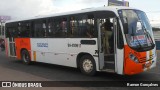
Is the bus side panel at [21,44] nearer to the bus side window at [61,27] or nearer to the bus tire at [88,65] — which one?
the bus side window at [61,27]

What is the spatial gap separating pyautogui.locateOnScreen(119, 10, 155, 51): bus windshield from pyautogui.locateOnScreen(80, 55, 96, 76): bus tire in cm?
203

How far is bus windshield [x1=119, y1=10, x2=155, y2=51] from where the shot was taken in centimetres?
984

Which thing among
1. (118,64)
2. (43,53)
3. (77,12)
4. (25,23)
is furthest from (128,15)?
(25,23)

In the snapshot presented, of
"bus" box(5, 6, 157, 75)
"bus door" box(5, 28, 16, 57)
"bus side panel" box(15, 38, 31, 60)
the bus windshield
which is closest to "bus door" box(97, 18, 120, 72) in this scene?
"bus" box(5, 6, 157, 75)

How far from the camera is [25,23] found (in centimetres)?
1608

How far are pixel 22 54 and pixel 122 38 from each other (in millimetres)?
8554

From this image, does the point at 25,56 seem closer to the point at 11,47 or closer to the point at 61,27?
the point at 11,47

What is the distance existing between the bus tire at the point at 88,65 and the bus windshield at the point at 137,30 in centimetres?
203

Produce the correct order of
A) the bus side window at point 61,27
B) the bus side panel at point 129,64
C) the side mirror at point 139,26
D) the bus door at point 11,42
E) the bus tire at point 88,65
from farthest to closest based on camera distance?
1. the bus door at point 11,42
2. the bus side window at point 61,27
3. the bus tire at point 88,65
4. the side mirror at point 139,26
5. the bus side panel at point 129,64

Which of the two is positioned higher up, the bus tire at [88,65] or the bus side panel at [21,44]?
the bus side panel at [21,44]

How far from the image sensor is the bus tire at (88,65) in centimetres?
1117

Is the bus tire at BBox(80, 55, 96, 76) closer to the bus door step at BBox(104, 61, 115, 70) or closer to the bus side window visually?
the bus door step at BBox(104, 61, 115, 70)

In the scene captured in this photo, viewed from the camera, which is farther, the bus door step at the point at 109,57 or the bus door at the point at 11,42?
the bus door at the point at 11,42

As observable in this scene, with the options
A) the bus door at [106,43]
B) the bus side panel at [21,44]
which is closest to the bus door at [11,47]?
the bus side panel at [21,44]
